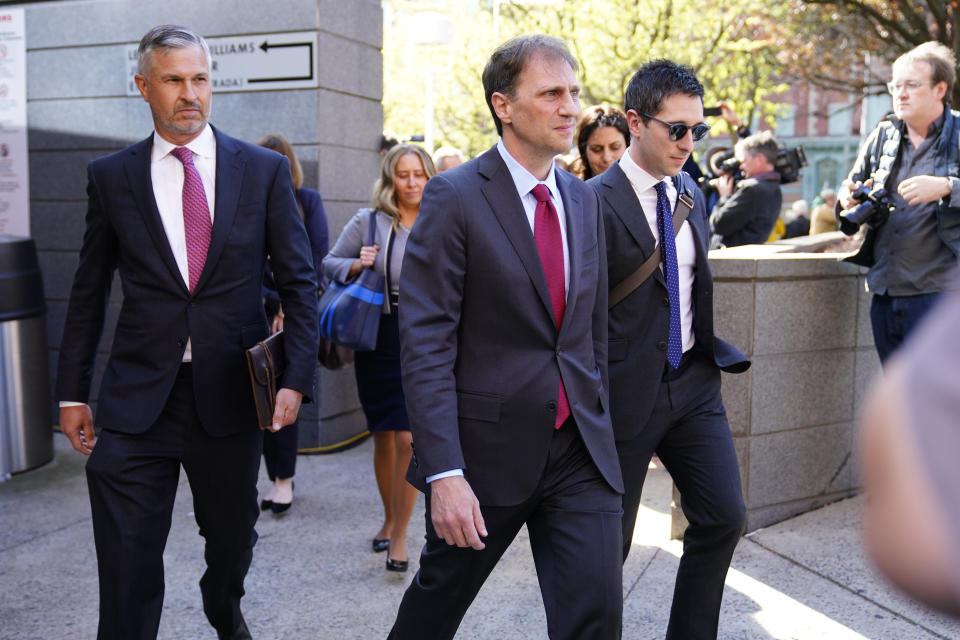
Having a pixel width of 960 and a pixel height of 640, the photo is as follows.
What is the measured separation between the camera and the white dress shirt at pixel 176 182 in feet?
10.8

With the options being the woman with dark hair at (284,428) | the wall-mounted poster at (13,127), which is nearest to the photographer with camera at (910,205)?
the woman with dark hair at (284,428)

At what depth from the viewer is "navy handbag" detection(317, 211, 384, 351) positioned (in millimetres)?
5059

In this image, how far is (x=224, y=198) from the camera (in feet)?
10.9

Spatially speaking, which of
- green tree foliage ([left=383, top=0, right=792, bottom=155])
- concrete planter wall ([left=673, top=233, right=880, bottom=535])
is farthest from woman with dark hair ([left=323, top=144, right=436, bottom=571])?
green tree foliage ([left=383, top=0, right=792, bottom=155])

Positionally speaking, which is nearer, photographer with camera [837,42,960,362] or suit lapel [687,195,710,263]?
suit lapel [687,195,710,263]

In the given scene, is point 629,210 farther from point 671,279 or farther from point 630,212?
point 671,279

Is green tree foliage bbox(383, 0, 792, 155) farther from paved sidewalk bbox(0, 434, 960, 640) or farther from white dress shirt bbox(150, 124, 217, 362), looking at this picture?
white dress shirt bbox(150, 124, 217, 362)

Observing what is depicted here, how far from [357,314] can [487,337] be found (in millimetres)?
2421

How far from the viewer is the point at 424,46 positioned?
44.0 ft

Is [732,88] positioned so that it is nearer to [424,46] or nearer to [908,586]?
[424,46]

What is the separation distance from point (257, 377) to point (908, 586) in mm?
2739

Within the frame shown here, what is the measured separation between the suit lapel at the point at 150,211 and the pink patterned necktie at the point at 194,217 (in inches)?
2.2

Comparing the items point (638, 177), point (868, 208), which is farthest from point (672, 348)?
point (868, 208)

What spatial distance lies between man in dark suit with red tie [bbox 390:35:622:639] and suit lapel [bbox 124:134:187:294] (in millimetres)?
876
